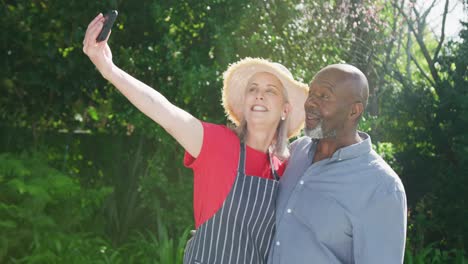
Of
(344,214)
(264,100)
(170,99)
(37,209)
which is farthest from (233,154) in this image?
(170,99)

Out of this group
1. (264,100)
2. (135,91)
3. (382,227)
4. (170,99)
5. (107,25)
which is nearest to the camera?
(382,227)

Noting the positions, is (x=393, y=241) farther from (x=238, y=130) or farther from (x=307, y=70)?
(x=307, y=70)

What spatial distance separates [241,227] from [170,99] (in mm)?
4288

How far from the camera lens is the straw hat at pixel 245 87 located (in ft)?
11.1

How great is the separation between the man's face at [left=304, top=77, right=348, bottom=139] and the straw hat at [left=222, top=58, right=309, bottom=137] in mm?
500

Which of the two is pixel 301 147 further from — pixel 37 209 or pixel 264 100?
pixel 37 209

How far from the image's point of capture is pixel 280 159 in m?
3.38

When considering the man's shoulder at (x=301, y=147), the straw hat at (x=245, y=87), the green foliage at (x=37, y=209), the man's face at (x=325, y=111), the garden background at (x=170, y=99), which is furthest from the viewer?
the garden background at (x=170, y=99)

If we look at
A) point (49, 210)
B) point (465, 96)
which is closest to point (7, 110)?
point (49, 210)

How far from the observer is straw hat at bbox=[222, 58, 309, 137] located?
11.1 feet

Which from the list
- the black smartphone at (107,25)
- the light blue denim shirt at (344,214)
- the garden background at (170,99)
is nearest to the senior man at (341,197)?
the light blue denim shirt at (344,214)

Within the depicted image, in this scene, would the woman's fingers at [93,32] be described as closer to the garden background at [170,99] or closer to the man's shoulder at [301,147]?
the man's shoulder at [301,147]

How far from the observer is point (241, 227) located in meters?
3.08

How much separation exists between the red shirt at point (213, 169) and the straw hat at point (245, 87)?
28 centimetres
